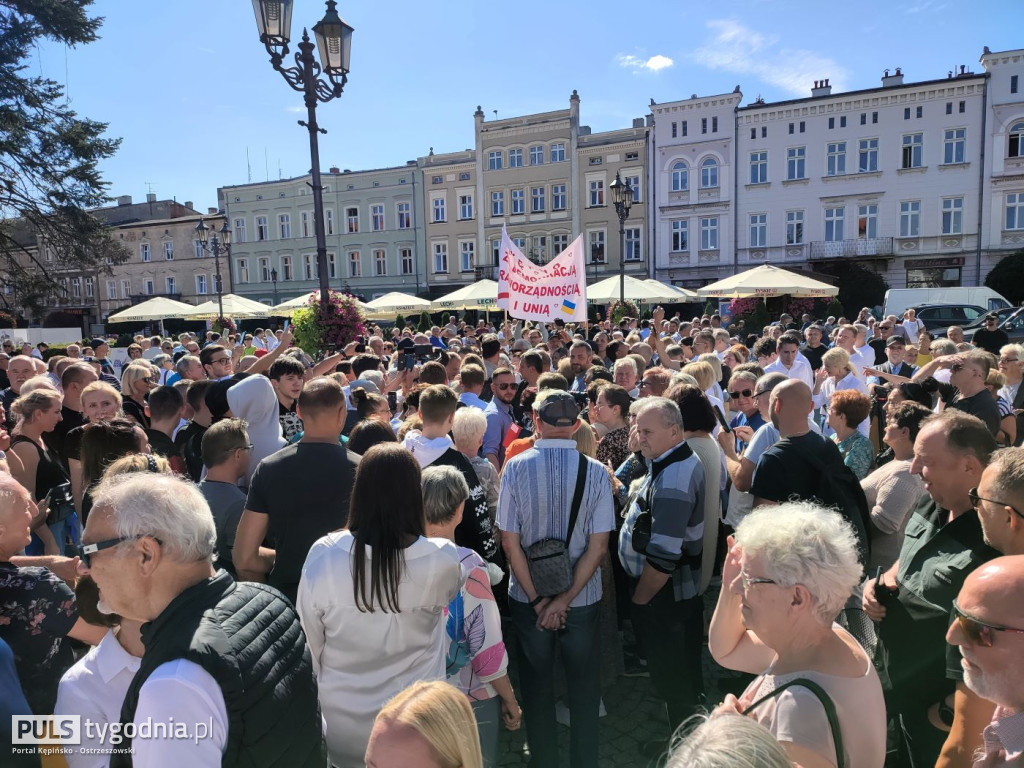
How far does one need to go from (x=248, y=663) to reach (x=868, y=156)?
37.8 metres

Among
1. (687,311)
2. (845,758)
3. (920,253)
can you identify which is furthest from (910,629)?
(920,253)

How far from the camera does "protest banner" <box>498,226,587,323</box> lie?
1105cm

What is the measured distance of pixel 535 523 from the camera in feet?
10.9

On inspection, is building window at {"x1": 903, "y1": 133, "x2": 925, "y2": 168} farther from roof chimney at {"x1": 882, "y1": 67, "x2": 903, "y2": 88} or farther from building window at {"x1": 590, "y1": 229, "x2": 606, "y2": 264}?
building window at {"x1": 590, "y1": 229, "x2": 606, "y2": 264}

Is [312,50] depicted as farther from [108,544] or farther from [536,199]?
[536,199]

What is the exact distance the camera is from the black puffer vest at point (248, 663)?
1561 mm

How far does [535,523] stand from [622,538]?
597 millimetres

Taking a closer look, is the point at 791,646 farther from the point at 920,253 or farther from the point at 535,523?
the point at 920,253

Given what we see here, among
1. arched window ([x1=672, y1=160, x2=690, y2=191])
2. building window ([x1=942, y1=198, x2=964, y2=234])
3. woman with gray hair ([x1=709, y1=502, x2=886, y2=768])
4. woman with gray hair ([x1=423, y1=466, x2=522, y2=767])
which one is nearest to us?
woman with gray hair ([x1=709, y1=502, x2=886, y2=768])

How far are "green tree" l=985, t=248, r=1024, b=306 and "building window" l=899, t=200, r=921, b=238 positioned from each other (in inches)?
159

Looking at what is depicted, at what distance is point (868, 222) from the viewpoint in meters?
32.7

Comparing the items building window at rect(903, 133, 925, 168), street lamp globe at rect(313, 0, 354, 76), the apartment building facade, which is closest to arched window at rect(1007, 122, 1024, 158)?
building window at rect(903, 133, 925, 168)

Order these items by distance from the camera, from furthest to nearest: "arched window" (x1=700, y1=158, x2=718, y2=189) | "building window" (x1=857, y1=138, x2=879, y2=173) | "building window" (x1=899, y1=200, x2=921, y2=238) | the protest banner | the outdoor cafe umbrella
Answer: "arched window" (x1=700, y1=158, x2=718, y2=189)
"building window" (x1=857, y1=138, x2=879, y2=173)
"building window" (x1=899, y1=200, x2=921, y2=238)
the outdoor cafe umbrella
the protest banner

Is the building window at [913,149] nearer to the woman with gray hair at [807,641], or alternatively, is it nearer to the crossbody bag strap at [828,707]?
the woman with gray hair at [807,641]
